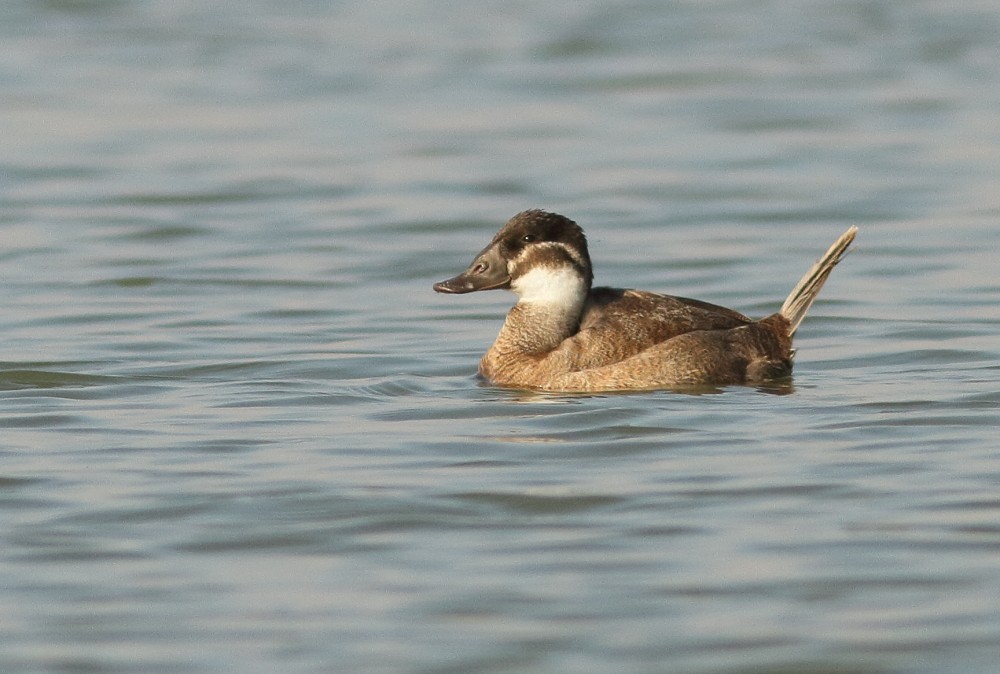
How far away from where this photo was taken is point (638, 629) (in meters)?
6.51

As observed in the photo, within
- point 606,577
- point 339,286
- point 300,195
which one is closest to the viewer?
point 606,577

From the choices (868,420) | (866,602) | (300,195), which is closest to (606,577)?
(866,602)

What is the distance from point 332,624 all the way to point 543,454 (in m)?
2.60

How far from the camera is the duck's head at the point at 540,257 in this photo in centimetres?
1100

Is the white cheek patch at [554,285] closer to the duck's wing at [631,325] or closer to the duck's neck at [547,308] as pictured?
the duck's neck at [547,308]

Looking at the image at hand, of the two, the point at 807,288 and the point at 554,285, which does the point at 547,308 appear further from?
the point at 807,288

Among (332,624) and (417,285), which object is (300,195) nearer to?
(417,285)

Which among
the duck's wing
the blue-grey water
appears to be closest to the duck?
the duck's wing

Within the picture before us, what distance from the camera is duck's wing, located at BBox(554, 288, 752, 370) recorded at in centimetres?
1075

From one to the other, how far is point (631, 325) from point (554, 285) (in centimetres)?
49

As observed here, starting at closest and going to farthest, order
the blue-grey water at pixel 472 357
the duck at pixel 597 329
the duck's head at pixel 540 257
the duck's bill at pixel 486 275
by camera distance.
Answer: the blue-grey water at pixel 472 357 → the duck at pixel 597 329 → the duck's head at pixel 540 257 → the duck's bill at pixel 486 275

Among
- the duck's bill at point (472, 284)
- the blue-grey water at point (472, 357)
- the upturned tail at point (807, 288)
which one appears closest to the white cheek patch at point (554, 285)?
the duck's bill at point (472, 284)

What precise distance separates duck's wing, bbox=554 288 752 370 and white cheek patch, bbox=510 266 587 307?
0.43ft

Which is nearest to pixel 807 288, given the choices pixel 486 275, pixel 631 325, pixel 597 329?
pixel 631 325
